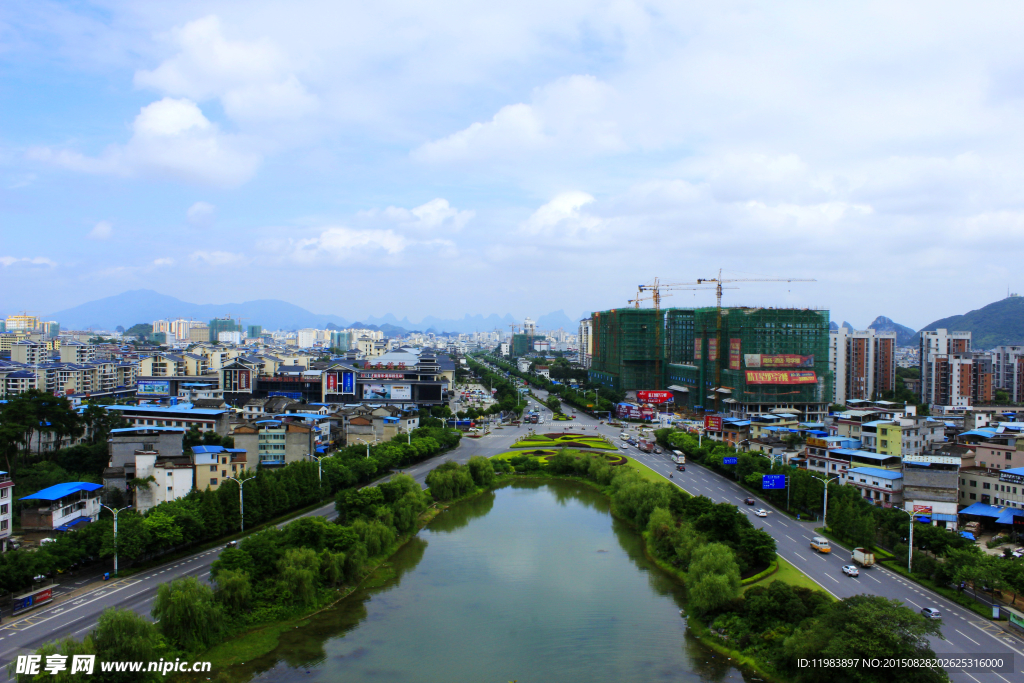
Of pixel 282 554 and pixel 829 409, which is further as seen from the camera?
pixel 829 409

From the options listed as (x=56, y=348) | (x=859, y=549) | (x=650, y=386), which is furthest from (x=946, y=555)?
(x=56, y=348)

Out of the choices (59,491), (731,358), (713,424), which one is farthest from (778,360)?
(59,491)

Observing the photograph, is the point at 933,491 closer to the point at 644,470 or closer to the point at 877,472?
the point at 877,472

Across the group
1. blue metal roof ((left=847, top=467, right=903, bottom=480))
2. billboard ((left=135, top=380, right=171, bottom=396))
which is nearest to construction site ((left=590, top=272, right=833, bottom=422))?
blue metal roof ((left=847, top=467, right=903, bottom=480))

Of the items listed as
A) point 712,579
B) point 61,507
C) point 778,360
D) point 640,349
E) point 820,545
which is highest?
point 640,349

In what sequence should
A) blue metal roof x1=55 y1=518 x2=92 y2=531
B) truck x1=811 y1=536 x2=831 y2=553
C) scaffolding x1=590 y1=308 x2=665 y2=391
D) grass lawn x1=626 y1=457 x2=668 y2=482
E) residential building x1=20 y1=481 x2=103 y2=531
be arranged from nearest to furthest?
truck x1=811 y1=536 x2=831 y2=553, residential building x1=20 y1=481 x2=103 y2=531, blue metal roof x1=55 y1=518 x2=92 y2=531, grass lawn x1=626 y1=457 x2=668 y2=482, scaffolding x1=590 y1=308 x2=665 y2=391

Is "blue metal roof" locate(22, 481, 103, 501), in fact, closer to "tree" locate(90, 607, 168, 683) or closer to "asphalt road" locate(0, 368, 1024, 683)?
"asphalt road" locate(0, 368, 1024, 683)

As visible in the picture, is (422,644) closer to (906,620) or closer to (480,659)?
(480,659)
